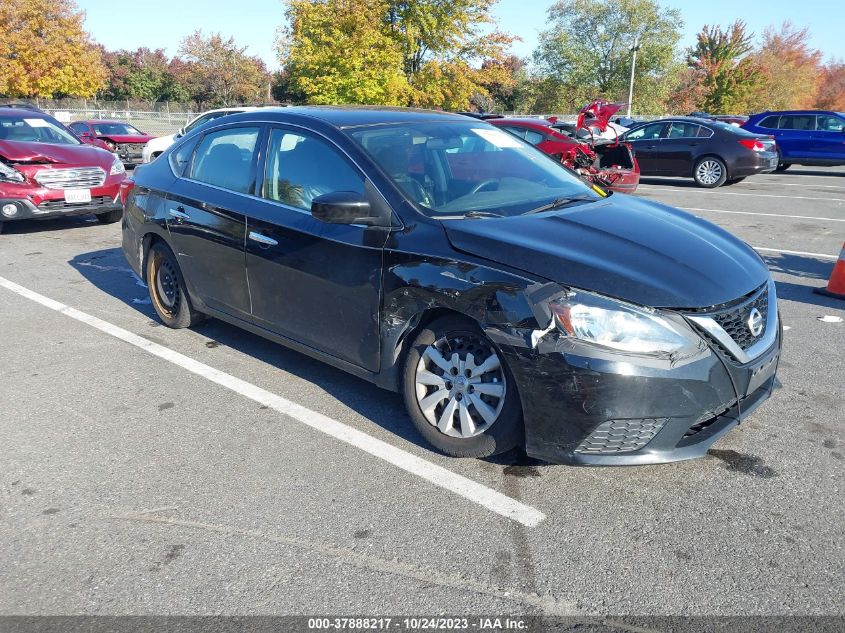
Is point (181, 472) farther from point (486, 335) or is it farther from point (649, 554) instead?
point (649, 554)

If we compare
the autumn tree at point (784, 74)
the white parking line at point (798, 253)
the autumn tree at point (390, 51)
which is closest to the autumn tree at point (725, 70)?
the autumn tree at point (784, 74)

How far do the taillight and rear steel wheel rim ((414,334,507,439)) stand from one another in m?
14.7

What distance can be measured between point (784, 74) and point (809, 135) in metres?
40.0

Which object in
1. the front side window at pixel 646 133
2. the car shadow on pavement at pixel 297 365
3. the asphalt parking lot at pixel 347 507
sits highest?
the front side window at pixel 646 133

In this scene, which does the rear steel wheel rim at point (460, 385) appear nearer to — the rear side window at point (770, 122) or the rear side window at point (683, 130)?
the rear side window at point (683, 130)

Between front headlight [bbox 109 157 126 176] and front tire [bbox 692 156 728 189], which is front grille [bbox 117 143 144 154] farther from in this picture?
front tire [bbox 692 156 728 189]

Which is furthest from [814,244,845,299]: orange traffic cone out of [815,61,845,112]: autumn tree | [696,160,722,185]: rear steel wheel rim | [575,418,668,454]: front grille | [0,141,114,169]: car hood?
[815,61,845,112]: autumn tree

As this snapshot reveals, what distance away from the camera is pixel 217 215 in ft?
15.2

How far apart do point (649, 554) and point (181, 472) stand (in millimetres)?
2180

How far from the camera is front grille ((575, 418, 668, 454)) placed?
3014 millimetres

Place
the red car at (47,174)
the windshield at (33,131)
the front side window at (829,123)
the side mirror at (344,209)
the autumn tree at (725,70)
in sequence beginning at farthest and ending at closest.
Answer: the autumn tree at (725,70) < the front side window at (829,123) < the windshield at (33,131) < the red car at (47,174) < the side mirror at (344,209)

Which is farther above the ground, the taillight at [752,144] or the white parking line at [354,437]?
the taillight at [752,144]

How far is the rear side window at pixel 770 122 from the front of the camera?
1928 cm

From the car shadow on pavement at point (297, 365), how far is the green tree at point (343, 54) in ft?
64.6
